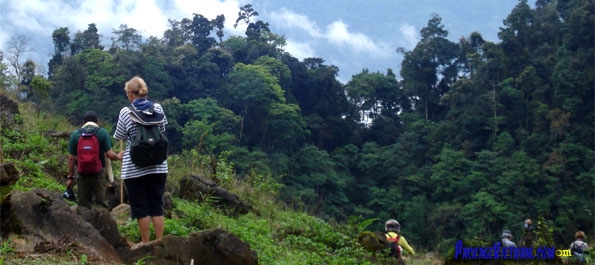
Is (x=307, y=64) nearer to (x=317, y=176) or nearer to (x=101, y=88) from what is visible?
(x=317, y=176)

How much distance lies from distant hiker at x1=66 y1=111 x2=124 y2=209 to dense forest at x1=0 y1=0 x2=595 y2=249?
2571 centimetres

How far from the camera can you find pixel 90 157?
535 cm

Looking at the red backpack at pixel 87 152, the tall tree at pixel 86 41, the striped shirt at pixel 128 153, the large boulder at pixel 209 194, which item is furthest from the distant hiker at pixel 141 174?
the tall tree at pixel 86 41

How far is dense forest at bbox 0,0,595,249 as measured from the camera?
34.2 m

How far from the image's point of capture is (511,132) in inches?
1538

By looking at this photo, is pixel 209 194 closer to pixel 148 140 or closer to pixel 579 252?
pixel 148 140

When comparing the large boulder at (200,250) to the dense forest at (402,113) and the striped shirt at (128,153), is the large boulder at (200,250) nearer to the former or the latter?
the striped shirt at (128,153)

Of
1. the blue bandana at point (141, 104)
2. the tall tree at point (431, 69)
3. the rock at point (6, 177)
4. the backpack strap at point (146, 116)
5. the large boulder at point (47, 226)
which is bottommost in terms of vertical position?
the large boulder at point (47, 226)

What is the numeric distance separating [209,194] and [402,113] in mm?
41476

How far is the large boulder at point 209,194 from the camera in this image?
8.95 m

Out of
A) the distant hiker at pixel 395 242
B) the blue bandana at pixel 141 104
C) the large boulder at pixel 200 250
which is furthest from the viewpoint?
the distant hiker at pixel 395 242

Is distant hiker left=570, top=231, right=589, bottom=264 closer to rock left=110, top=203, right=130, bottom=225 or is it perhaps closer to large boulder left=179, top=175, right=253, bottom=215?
large boulder left=179, top=175, right=253, bottom=215

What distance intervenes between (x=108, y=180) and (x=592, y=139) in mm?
33289

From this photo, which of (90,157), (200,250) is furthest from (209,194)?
(200,250)
